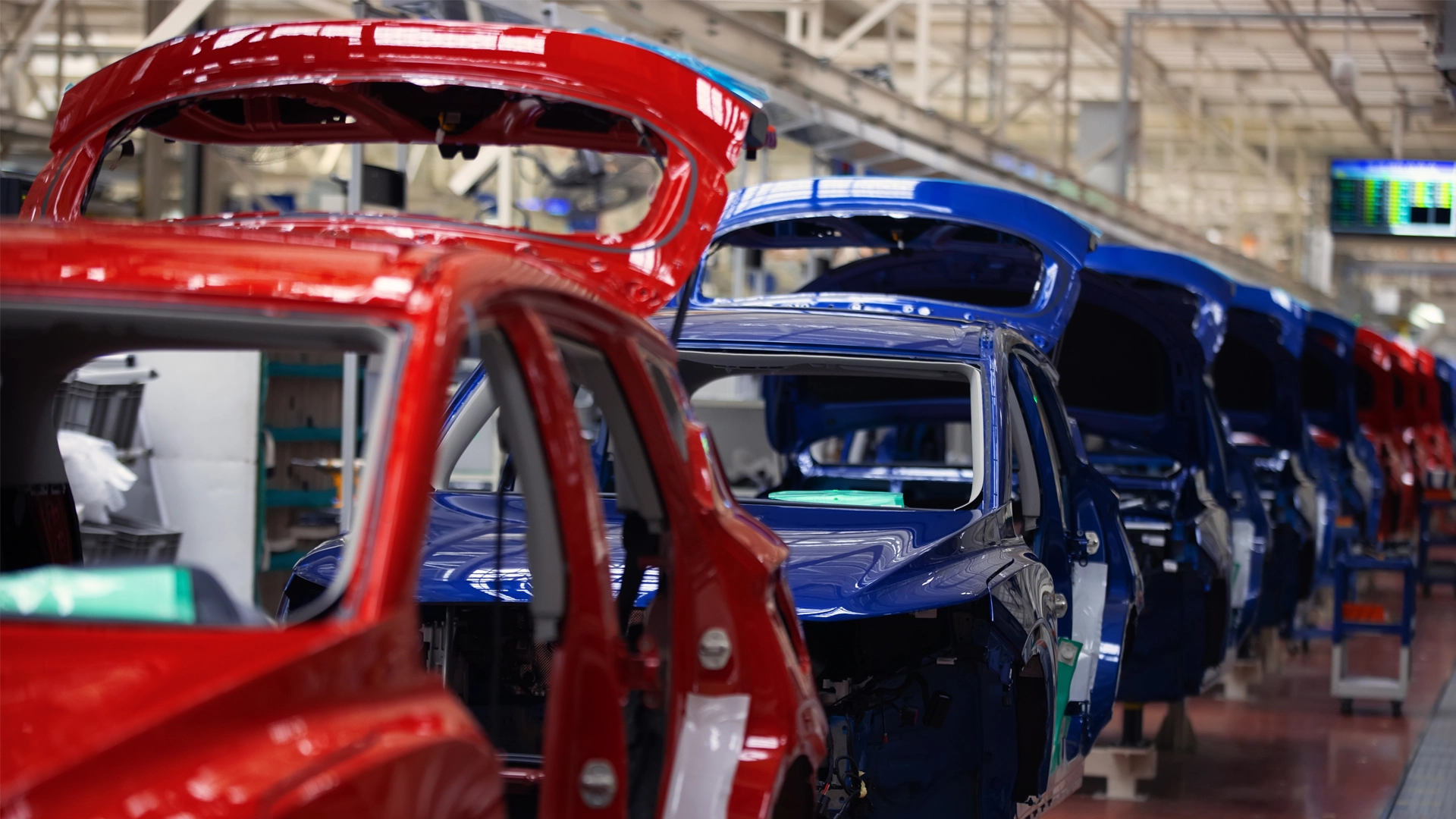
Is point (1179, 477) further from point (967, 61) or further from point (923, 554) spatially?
point (967, 61)

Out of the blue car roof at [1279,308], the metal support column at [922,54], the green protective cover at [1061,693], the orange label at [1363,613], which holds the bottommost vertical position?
the orange label at [1363,613]

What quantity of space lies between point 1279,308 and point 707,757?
300 inches

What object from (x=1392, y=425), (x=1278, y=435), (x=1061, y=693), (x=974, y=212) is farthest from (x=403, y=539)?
(x=1392, y=425)

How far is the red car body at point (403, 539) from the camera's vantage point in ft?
5.62

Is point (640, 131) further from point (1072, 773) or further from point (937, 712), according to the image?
point (1072, 773)

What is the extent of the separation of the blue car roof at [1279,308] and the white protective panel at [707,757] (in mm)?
7133

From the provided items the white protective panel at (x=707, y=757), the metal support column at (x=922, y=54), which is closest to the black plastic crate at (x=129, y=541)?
the white protective panel at (x=707, y=757)

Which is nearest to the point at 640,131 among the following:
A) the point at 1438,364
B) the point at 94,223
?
the point at 94,223

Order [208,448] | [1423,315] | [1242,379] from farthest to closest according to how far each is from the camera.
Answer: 1. [1423,315]
2. [1242,379]
3. [208,448]

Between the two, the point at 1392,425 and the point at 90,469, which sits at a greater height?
the point at 1392,425

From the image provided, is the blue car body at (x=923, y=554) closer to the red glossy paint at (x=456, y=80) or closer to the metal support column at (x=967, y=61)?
the red glossy paint at (x=456, y=80)

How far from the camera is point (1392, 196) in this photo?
1555 cm

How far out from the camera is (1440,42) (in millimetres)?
8383

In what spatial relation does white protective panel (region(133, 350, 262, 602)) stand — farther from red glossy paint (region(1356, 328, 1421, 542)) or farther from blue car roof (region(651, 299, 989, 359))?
red glossy paint (region(1356, 328, 1421, 542))
